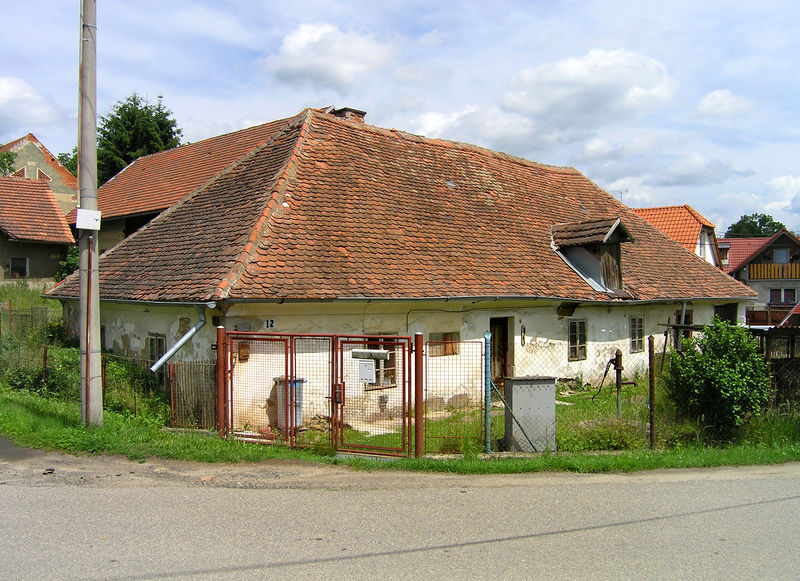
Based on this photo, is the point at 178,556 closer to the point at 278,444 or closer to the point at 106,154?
the point at 278,444

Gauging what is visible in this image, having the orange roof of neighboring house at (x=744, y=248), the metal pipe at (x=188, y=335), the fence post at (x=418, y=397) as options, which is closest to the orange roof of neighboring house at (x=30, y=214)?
the metal pipe at (x=188, y=335)

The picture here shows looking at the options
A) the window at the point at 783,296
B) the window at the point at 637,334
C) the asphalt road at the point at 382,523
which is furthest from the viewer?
the window at the point at 783,296

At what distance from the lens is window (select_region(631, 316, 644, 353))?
18.0m

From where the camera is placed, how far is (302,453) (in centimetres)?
877

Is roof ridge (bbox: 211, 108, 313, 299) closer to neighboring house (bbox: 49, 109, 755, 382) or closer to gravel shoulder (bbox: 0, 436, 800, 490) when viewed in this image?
neighboring house (bbox: 49, 109, 755, 382)

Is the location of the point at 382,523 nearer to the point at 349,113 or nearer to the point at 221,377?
the point at 221,377

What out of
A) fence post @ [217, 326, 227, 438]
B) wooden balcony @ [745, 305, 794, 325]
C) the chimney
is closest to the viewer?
fence post @ [217, 326, 227, 438]

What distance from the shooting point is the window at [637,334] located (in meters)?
18.0

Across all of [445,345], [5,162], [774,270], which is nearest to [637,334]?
[445,345]

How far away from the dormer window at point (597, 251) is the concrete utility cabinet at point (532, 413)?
7993 mm

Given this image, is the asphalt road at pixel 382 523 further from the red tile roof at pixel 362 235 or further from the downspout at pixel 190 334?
the red tile roof at pixel 362 235

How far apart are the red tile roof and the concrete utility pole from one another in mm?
1852

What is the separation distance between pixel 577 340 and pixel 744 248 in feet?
153

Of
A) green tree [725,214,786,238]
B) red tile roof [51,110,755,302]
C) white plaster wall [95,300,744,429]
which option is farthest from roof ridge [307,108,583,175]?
green tree [725,214,786,238]
